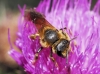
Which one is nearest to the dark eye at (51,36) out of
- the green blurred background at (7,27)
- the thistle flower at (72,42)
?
the thistle flower at (72,42)

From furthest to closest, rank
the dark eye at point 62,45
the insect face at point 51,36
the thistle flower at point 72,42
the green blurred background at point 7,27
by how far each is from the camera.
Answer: the green blurred background at point 7,27
the thistle flower at point 72,42
the insect face at point 51,36
the dark eye at point 62,45

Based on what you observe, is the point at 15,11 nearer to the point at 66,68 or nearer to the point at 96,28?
the point at 96,28

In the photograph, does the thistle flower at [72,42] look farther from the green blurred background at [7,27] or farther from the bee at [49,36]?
the green blurred background at [7,27]

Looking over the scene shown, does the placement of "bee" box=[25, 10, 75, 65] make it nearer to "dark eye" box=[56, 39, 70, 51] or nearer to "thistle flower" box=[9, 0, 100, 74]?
"dark eye" box=[56, 39, 70, 51]

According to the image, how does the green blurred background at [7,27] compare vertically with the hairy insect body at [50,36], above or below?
above

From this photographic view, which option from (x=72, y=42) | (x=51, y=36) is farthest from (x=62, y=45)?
(x=72, y=42)

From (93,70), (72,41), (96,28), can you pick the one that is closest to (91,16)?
(96,28)

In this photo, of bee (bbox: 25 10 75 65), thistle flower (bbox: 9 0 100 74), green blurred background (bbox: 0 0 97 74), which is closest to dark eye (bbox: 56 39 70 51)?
bee (bbox: 25 10 75 65)
